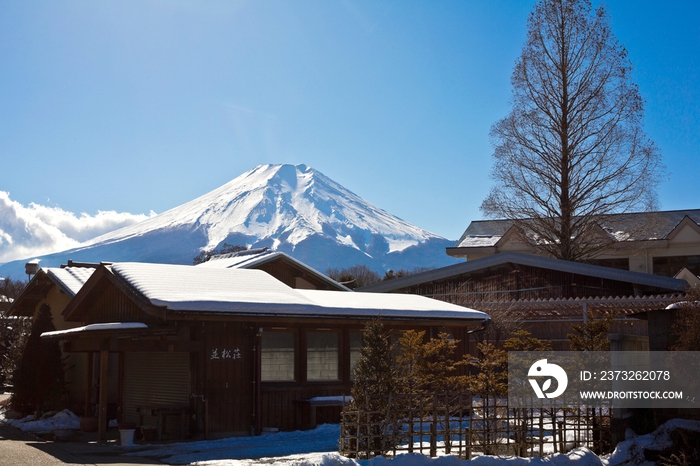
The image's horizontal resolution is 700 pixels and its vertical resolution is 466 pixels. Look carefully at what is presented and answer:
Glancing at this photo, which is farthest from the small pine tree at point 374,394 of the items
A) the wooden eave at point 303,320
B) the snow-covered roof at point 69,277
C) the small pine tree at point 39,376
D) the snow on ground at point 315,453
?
the snow-covered roof at point 69,277

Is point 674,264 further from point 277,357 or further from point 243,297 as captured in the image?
point 243,297

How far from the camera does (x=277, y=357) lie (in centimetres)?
1822

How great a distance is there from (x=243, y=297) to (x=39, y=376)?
7.72 metres

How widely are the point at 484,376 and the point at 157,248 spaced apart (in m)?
181

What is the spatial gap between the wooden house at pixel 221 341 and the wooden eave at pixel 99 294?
0.03 meters

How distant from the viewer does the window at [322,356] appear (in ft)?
61.6

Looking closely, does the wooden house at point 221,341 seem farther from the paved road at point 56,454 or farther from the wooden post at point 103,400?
the paved road at point 56,454

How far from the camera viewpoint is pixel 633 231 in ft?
93.3

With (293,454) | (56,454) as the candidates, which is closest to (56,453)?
(56,454)

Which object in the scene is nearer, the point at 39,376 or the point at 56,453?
the point at 56,453

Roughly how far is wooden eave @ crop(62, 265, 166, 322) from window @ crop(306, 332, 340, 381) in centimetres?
429

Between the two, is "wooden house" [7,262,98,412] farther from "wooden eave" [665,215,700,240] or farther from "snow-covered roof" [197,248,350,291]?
"wooden eave" [665,215,700,240]

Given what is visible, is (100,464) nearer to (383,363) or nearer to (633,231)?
(383,363)

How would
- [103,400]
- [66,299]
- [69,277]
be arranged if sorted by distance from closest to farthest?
Result: [103,400] < [69,277] < [66,299]
